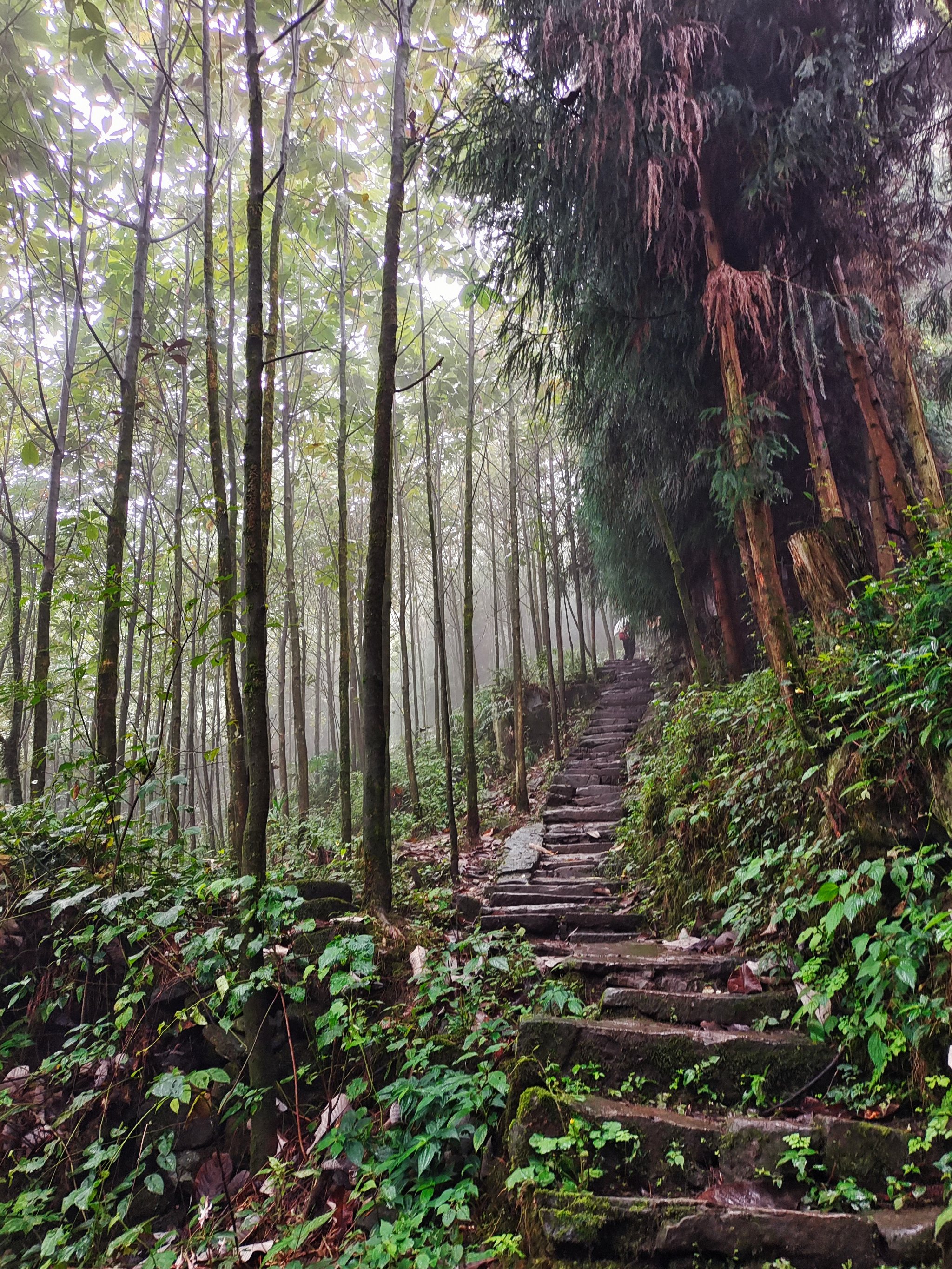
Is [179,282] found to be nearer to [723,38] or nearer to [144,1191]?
[723,38]

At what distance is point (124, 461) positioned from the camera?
5.80 metres

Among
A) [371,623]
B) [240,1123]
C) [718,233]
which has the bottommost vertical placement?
[240,1123]

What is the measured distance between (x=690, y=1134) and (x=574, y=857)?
13.2 feet

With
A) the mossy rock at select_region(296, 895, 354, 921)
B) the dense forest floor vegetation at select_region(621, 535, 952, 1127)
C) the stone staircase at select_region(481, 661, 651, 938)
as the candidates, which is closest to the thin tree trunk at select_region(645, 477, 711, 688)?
the stone staircase at select_region(481, 661, 651, 938)

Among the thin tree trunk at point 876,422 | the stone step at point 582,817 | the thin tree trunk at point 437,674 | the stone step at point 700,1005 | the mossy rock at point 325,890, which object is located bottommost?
the stone step at point 700,1005

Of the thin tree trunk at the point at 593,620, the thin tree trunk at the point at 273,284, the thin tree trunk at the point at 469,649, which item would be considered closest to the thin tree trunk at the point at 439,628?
the thin tree trunk at the point at 469,649

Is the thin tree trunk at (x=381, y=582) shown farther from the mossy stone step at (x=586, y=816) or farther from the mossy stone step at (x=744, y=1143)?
the mossy stone step at (x=586, y=816)

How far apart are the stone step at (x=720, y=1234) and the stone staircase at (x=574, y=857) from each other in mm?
2303

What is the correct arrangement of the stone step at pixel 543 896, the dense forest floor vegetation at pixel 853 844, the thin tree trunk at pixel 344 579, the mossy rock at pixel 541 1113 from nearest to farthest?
1. the dense forest floor vegetation at pixel 853 844
2. the mossy rock at pixel 541 1113
3. the stone step at pixel 543 896
4. the thin tree trunk at pixel 344 579

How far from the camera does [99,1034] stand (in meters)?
3.76

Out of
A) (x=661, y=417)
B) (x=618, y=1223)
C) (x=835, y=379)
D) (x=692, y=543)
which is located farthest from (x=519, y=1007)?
(x=835, y=379)

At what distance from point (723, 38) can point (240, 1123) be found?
26.7ft

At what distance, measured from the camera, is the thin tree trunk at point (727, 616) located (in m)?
7.96

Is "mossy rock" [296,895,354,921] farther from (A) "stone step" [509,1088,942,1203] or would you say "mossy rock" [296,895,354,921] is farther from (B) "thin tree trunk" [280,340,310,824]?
(B) "thin tree trunk" [280,340,310,824]
